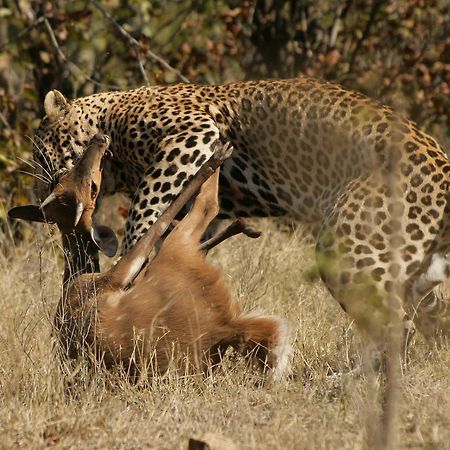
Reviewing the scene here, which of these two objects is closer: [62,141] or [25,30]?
[62,141]

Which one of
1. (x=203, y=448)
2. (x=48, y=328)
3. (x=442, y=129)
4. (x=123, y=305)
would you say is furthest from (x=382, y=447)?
(x=442, y=129)

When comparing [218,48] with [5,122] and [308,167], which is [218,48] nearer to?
[5,122]

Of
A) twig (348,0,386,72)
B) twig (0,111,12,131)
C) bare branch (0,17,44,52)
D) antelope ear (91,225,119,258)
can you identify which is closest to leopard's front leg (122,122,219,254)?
antelope ear (91,225,119,258)

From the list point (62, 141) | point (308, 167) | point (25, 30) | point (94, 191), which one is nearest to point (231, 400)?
point (94, 191)

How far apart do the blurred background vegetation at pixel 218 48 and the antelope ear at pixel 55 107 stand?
1.51 m

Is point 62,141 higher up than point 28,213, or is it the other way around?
point 28,213

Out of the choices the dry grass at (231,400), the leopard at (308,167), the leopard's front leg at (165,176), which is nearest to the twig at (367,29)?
the leopard at (308,167)

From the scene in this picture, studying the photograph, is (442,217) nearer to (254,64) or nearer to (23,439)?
(23,439)

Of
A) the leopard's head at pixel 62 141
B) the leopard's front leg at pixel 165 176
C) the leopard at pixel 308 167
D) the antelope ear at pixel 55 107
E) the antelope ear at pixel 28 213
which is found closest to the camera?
the leopard at pixel 308 167

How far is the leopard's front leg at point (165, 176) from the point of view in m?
7.25

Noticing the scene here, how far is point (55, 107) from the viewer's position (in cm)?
845

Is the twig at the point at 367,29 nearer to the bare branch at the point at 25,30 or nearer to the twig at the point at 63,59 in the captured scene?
the twig at the point at 63,59

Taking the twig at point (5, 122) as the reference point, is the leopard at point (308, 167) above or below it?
above

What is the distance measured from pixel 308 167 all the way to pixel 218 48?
14.0 feet
